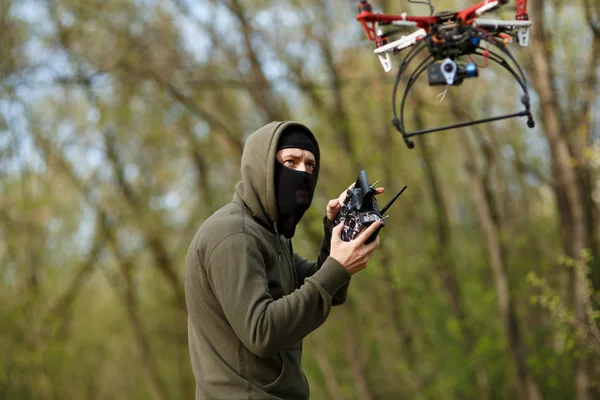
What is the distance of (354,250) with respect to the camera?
9.68ft

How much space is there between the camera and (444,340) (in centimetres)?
1411

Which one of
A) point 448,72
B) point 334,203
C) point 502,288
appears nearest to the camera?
point 448,72

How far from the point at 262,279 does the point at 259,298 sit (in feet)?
0.32

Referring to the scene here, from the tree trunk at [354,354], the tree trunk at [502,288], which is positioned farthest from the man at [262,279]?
the tree trunk at [354,354]

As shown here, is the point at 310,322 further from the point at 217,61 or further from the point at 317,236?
the point at 217,61

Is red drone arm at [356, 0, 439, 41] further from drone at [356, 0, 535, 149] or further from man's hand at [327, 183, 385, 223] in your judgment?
man's hand at [327, 183, 385, 223]

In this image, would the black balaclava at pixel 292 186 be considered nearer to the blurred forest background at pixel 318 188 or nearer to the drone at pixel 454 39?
the drone at pixel 454 39

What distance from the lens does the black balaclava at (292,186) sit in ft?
10.4

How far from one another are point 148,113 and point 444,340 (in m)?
7.11

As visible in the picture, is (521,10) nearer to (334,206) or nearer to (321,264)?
(334,206)

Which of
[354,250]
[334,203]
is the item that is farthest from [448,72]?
[354,250]

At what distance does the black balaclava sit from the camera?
124 inches

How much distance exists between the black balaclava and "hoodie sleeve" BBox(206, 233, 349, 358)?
29cm

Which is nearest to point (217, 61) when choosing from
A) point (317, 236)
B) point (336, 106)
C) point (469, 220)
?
point (336, 106)
